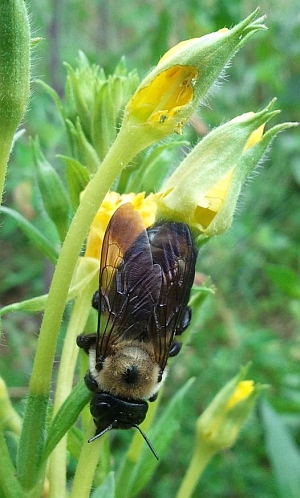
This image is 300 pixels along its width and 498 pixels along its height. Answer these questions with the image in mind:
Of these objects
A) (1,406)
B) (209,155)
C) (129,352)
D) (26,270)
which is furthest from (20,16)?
(26,270)

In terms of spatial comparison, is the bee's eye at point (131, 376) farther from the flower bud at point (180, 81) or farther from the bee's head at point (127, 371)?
the flower bud at point (180, 81)

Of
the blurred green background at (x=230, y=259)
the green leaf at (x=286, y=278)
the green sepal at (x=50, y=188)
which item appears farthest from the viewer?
the blurred green background at (x=230, y=259)

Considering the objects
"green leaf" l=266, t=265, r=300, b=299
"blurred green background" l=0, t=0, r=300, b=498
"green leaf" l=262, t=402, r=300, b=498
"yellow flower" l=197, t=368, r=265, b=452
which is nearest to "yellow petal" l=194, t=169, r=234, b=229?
"yellow flower" l=197, t=368, r=265, b=452

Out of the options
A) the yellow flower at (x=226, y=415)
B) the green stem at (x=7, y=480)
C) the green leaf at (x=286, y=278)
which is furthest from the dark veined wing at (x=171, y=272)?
the green leaf at (x=286, y=278)

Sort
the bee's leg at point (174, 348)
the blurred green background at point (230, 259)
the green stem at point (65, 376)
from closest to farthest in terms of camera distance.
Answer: the bee's leg at point (174, 348) → the green stem at point (65, 376) → the blurred green background at point (230, 259)

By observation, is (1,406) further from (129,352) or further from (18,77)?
(18,77)

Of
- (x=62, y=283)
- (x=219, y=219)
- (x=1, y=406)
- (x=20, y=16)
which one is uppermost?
(x=20, y=16)
